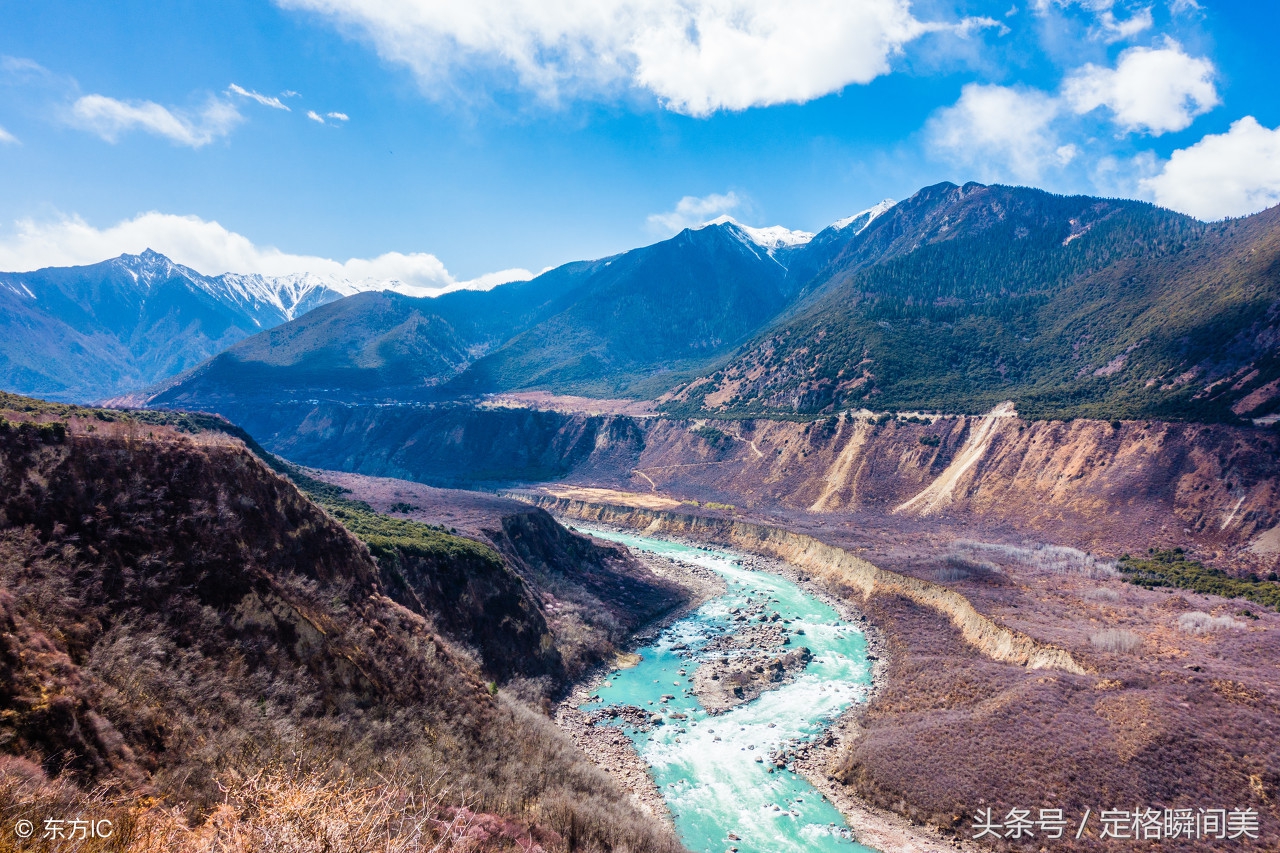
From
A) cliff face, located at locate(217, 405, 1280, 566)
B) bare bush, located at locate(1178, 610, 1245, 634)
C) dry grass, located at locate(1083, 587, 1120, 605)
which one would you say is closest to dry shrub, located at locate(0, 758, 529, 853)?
bare bush, located at locate(1178, 610, 1245, 634)

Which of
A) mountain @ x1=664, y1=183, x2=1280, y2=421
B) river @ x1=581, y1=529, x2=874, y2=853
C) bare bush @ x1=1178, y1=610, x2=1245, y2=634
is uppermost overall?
mountain @ x1=664, y1=183, x2=1280, y2=421

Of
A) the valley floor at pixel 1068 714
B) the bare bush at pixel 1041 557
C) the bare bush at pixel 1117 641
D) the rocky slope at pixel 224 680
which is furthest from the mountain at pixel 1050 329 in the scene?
the rocky slope at pixel 224 680

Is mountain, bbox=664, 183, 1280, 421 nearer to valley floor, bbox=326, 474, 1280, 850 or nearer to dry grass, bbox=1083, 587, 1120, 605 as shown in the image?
dry grass, bbox=1083, 587, 1120, 605

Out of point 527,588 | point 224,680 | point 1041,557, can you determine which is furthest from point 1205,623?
point 224,680

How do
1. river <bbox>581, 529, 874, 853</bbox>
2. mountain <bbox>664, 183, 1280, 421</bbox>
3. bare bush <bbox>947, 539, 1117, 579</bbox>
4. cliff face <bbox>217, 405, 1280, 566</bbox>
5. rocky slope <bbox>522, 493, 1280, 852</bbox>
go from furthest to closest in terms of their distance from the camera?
mountain <bbox>664, 183, 1280, 421</bbox> → cliff face <bbox>217, 405, 1280, 566</bbox> → bare bush <bbox>947, 539, 1117, 579</bbox> → river <bbox>581, 529, 874, 853</bbox> → rocky slope <bbox>522, 493, 1280, 852</bbox>

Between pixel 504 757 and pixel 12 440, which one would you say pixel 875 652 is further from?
pixel 12 440

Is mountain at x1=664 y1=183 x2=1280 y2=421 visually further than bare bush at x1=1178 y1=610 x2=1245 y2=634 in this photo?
Yes

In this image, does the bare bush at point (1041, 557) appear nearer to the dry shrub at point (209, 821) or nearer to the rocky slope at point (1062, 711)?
the rocky slope at point (1062, 711)

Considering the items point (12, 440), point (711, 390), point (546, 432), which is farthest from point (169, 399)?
point (12, 440)
